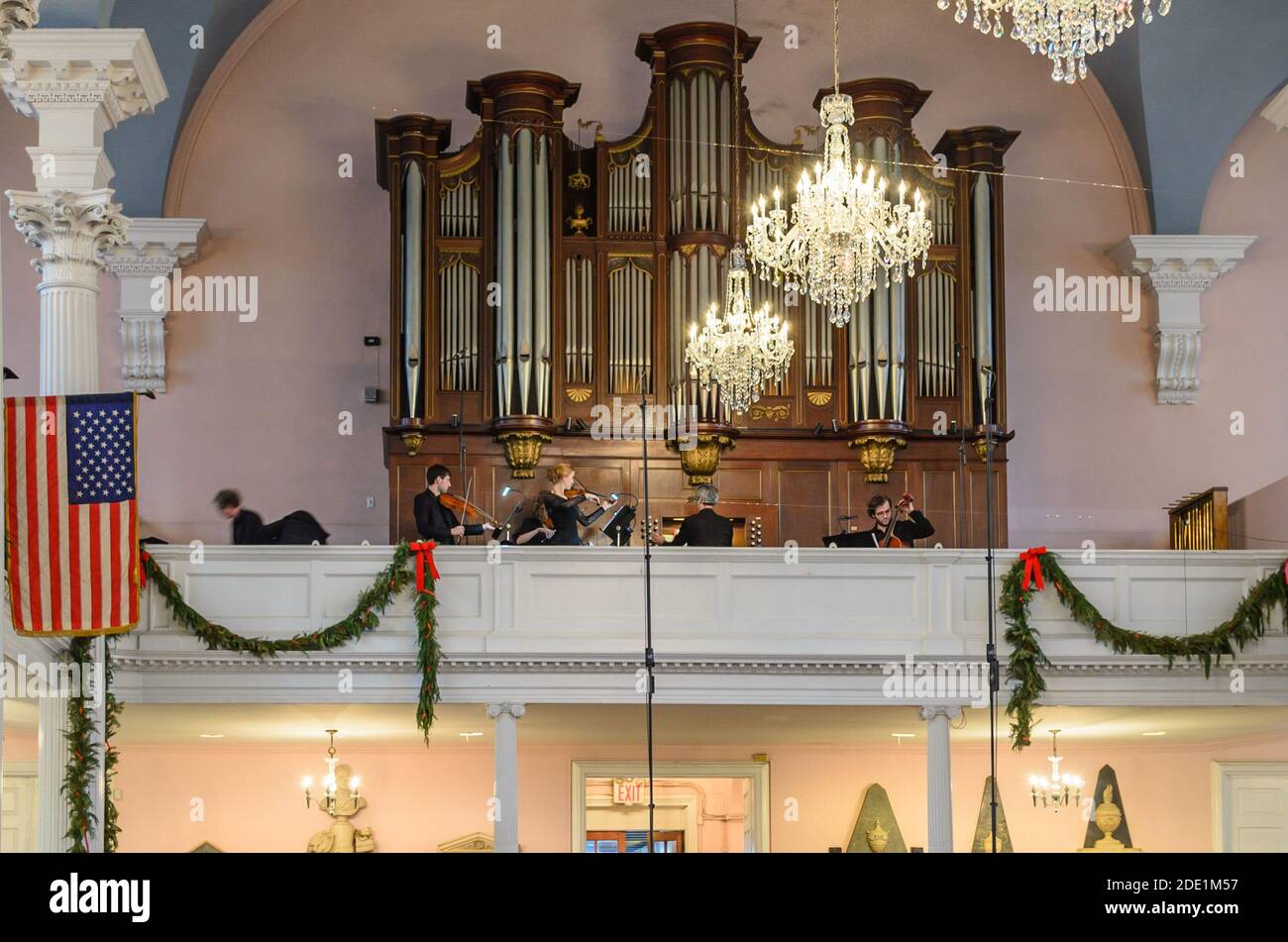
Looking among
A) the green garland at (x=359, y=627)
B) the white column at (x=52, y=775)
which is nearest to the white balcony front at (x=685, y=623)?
the green garland at (x=359, y=627)

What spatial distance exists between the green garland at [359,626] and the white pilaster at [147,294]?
4.47 m

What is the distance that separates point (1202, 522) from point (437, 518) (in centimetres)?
657

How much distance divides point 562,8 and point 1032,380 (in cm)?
589

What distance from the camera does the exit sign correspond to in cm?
1794

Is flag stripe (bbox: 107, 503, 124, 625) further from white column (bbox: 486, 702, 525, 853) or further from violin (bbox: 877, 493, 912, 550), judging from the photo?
violin (bbox: 877, 493, 912, 550)

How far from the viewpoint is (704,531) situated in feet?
44.8

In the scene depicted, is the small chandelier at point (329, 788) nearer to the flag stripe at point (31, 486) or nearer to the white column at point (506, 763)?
the white column at point (506, 763)

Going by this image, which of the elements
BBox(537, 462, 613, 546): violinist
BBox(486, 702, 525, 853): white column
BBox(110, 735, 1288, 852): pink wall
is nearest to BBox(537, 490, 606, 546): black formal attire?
BBox(537, 462, 613, 546): violinist

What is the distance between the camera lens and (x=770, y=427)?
16.3m

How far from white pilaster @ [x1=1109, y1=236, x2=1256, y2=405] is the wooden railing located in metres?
1.97

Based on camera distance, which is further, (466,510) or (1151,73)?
(1151,73)

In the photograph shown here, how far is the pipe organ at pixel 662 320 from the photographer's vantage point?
A: 16.0 m

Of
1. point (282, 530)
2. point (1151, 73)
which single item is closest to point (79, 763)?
point (282, 530)

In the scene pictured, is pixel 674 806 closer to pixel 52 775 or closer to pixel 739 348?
pixel 739 348
